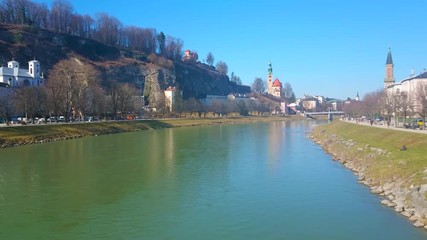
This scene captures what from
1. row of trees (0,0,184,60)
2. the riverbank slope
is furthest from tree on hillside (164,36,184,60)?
the riverbank slope

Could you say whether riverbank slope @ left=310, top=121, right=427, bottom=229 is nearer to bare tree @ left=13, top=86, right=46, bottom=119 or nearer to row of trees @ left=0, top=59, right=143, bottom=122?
row of trees @ left=0, top=59, right=143, bottom=122

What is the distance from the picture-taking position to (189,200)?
17531 millimetres

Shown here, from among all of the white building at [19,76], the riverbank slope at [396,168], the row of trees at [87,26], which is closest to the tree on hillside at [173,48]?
the row of trees at [87,26]

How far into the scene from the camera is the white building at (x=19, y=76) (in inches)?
2918

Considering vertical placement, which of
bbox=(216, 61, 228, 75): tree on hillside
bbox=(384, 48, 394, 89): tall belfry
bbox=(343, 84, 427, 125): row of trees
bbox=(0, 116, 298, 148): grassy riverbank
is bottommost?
bbox=(0, 116, 298, 148): grassy riverbank

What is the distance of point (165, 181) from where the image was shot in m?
21.7

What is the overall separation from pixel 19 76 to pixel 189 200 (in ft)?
233

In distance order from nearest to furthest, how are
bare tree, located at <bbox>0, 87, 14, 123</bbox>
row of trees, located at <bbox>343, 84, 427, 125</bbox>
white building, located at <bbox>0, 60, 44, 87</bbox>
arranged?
1. row of trees, located at <bbox>343, 84, 427, 125</bbox>
2. bare tree, located at <bbox>0, 87, 14, 123</bbox>
3. white building, located at <bbox>0, 60, 44, 87</bbox>

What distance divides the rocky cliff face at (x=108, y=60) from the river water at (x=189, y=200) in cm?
7441

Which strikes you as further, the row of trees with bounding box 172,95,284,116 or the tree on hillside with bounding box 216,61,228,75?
the tree on hillside with bounding box 216,61,228,75

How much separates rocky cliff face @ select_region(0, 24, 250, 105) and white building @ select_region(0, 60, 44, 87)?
29.4 ft

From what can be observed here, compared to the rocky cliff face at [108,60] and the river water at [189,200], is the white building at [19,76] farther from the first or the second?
the river water at [189,200]

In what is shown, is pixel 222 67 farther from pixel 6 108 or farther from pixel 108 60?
pixel 6 108

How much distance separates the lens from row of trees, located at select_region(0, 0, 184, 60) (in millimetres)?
117062
